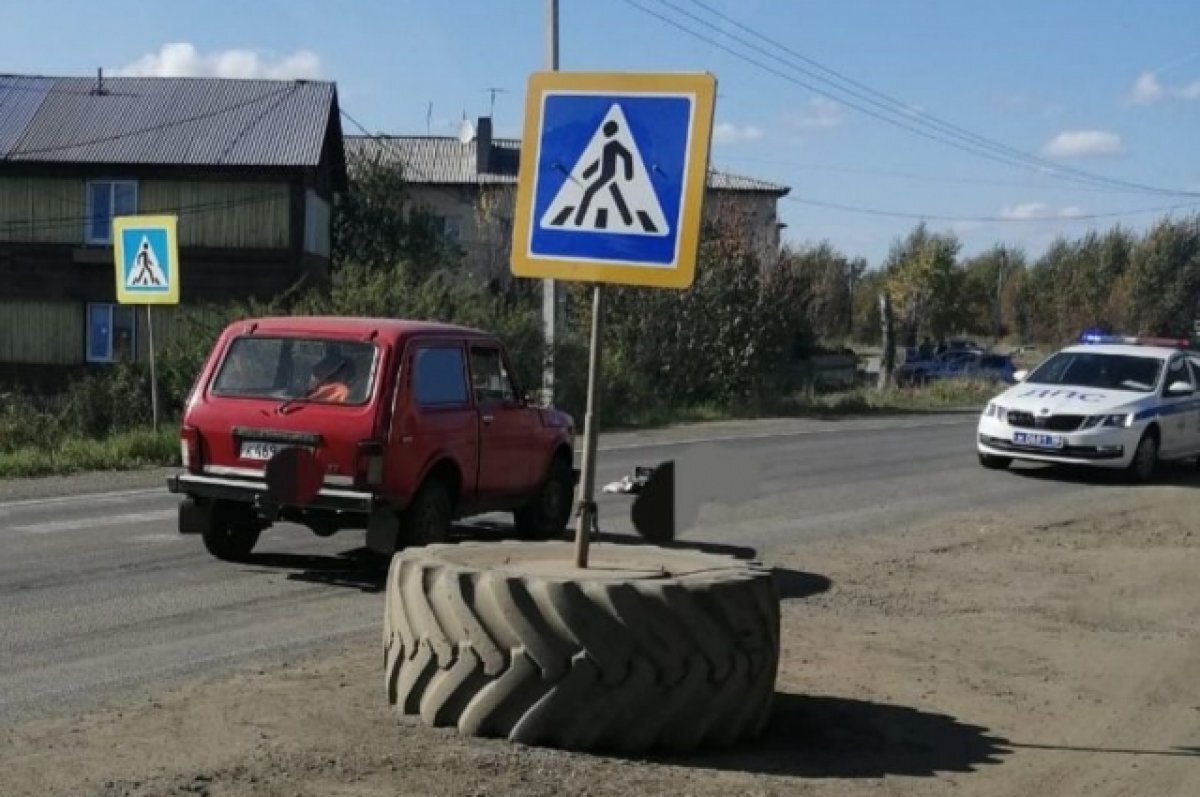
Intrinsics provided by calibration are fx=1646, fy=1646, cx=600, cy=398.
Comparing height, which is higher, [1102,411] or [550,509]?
[1102,411]

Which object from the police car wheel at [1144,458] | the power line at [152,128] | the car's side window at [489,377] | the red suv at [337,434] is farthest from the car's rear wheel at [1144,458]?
the power line at [152,128]

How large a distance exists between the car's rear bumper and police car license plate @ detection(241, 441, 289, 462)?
153 millimetres

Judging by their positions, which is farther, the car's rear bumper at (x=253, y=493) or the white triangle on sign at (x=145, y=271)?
the white triangle on sign at (x=145, y=271)

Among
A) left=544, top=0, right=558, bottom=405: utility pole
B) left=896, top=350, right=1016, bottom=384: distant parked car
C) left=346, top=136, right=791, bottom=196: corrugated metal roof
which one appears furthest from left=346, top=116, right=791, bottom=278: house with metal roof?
left=544, top=0, right=558, bottom=405: utility pole

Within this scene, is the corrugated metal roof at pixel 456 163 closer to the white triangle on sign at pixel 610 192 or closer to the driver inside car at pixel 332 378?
the driver inside car at pixel 332 378

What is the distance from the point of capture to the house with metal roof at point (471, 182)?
60188mm

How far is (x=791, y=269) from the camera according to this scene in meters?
38.6

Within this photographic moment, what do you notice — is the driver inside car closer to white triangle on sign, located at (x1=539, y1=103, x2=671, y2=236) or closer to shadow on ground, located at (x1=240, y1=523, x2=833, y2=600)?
shadow on ground, located at (x1=240, y1=523, x2=833, y2=600)

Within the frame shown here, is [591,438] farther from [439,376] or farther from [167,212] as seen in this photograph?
[167,212]

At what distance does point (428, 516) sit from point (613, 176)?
4.92 meters

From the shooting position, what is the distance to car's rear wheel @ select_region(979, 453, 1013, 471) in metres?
20.2

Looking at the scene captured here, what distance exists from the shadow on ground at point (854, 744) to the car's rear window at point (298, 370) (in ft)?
14.3

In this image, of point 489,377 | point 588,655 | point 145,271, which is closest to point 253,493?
point 489,377

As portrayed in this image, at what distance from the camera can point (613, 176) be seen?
654cm
